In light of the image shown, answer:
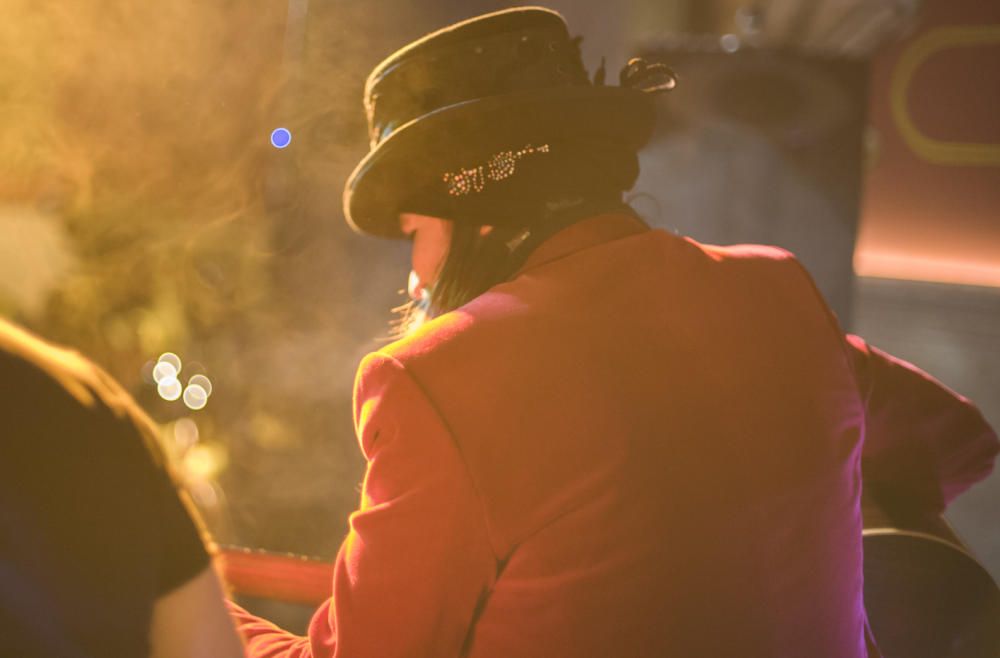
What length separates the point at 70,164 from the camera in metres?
3.24

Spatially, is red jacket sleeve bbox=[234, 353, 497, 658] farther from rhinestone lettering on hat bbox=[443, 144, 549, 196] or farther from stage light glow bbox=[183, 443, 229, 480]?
stage light glow bbox=[183, 443, 229, 480]

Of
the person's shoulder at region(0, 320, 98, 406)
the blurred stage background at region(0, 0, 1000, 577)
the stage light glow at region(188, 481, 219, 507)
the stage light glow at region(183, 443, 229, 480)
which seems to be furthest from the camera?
the stage light glow at region(183, 443, 229, 480)

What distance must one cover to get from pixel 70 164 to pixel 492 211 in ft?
9.27

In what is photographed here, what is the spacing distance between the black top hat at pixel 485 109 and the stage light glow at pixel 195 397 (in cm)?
189

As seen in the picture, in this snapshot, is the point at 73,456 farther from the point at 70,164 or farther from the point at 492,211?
the point at 70,164

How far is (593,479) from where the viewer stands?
889mm

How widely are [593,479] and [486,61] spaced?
688 millimetres

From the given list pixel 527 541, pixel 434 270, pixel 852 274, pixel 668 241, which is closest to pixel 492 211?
Answer: pixel 434 270

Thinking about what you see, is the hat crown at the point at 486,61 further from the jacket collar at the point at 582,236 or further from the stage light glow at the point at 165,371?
the stage light glow at the point at 165,371

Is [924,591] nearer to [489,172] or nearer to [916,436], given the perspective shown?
[916,436]

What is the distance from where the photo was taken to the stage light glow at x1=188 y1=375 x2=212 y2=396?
114 inches

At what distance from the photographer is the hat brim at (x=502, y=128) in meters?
1.13

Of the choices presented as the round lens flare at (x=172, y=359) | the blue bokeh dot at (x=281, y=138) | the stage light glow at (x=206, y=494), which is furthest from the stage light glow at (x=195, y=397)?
the blue bokeh dot at (x=281, y=138)

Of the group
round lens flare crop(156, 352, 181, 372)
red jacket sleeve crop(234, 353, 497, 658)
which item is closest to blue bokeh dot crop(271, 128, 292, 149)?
round lens flare crop(156, 352, 181, 372)
